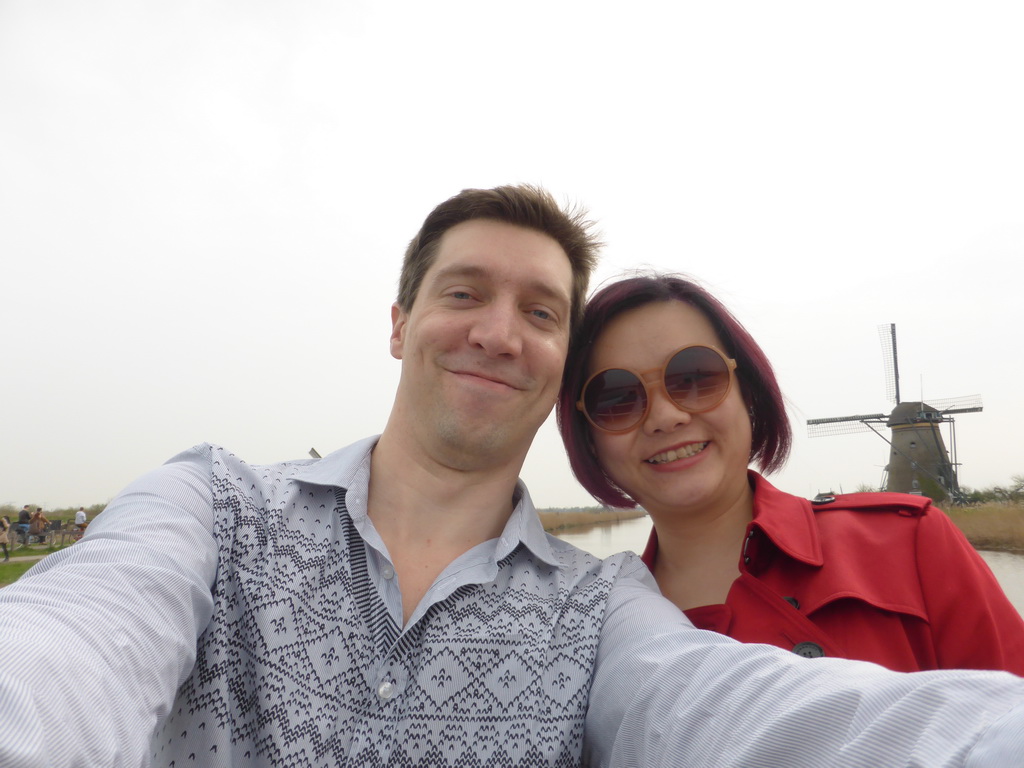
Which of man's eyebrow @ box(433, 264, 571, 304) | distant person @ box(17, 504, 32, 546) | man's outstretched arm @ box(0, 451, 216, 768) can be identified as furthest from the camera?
distant person @ box(17, 504, 32, 546)

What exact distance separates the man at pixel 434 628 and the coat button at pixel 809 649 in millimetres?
318

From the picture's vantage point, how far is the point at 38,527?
74.6 feet

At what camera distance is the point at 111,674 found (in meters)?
1.06

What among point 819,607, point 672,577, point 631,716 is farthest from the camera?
point 672,577

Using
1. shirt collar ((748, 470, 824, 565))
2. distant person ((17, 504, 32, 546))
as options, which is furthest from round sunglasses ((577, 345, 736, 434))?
distant person ((17, 504, 32, 546))

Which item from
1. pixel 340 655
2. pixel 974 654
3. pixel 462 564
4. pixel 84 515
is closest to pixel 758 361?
pixel 974 654

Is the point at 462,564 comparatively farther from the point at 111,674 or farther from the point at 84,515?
the point at 84,515

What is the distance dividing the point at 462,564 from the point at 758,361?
1417mm

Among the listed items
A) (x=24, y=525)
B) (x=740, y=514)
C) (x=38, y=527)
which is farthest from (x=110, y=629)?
(x=38, y=527)

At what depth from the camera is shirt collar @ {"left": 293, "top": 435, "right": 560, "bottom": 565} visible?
2051 millimetres

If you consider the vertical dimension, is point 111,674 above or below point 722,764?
above

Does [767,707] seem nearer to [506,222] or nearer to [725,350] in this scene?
[725,350]

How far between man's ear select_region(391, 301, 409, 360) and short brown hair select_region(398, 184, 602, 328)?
39 mm

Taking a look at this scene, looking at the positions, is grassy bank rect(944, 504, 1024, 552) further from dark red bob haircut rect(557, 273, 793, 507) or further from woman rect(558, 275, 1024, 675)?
woman rect(558, 275, 1024, 675)
